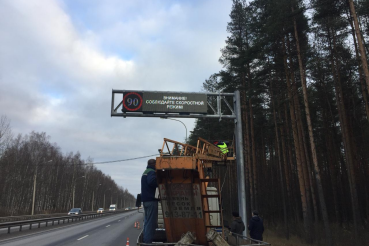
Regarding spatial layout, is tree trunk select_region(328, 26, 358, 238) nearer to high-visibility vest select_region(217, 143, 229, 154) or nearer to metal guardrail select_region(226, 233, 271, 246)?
high-visibility vest select_region(217, 143, 229, 154)

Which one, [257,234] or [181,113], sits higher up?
[181,113]

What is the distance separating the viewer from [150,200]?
6242 mm

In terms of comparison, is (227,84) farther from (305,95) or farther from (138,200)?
(138,200)

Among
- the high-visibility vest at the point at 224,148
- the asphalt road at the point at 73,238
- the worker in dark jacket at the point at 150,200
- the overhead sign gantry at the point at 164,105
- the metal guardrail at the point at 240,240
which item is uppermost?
the overhead sign gantry at the point at 164,105

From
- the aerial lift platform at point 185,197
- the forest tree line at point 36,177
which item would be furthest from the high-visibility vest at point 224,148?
the forest tree line at point 36,177

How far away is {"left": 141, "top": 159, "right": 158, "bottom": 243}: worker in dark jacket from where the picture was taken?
20.0 feet

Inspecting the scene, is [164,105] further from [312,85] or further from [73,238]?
[312,85]

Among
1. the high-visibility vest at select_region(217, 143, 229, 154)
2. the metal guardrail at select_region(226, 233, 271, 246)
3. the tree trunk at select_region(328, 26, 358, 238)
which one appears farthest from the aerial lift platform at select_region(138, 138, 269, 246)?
the tree trunk at select_region(328, 26, 358, 238)

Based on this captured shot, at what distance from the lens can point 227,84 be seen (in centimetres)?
Result: 2572

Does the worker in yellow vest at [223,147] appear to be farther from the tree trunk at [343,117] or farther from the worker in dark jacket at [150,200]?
the tree trunk at [343,117]

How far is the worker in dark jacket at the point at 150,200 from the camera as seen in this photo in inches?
240

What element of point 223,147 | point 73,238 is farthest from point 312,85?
point 73,238

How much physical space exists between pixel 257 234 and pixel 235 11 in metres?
23.4

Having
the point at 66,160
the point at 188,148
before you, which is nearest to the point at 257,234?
the point at 188,148
